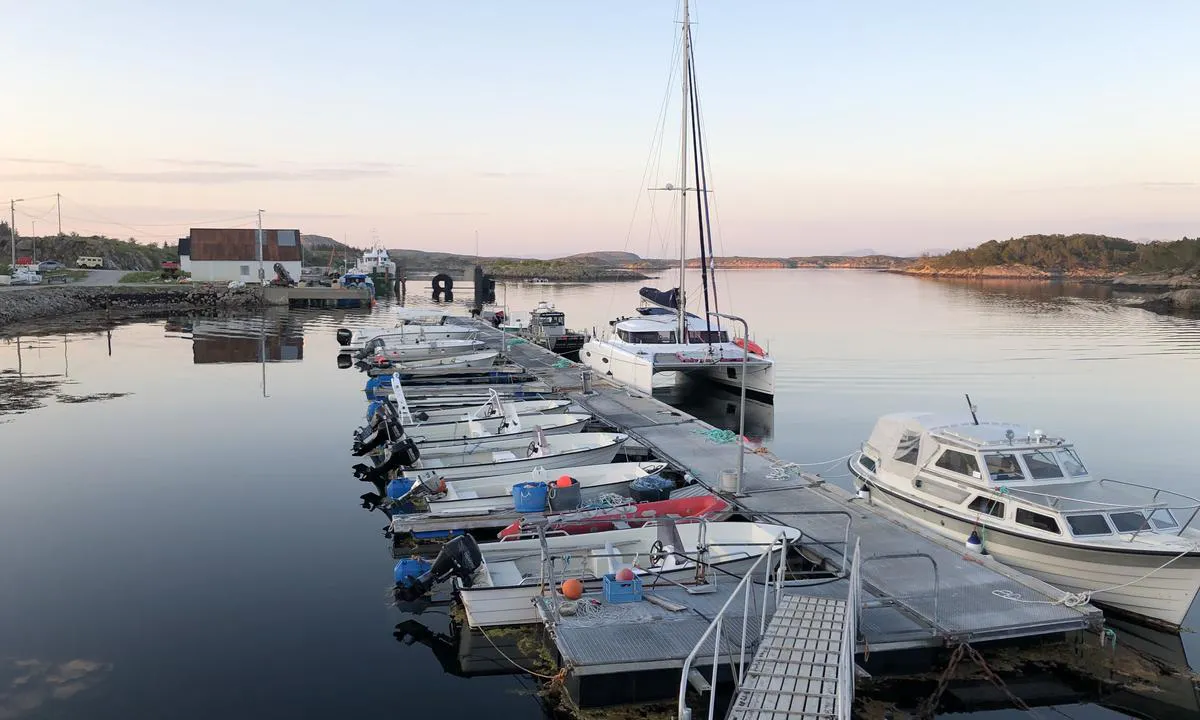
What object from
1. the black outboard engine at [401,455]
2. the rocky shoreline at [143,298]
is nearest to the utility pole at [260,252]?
the rocky shoreline at [143,298]

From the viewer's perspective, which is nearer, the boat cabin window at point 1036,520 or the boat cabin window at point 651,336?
the boat cabin window at point 1036,520

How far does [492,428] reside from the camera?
2156 centimetres

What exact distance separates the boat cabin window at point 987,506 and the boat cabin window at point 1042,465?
0.84 meters

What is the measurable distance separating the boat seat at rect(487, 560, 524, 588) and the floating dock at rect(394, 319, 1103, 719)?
5.89 feet

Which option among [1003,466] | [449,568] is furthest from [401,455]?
[1003,466]

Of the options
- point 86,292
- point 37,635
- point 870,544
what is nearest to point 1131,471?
point 870,544

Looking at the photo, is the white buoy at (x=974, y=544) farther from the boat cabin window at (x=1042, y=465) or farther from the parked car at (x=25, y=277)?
the parked car at (x=25, y=277)

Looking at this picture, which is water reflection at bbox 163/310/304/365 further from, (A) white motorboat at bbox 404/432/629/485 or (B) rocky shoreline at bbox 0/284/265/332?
(A) white motorboat at bbox 404/432/629/485

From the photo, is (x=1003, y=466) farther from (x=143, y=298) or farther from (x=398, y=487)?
(x=143, y=298)

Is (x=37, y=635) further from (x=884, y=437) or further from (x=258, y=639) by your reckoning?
(x=884, y=437)

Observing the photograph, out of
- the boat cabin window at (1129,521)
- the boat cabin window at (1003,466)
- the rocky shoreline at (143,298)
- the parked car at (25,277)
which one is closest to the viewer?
the boat cabin window at (1129,521)

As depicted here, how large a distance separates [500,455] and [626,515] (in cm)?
509

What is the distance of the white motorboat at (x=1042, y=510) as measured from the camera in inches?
480

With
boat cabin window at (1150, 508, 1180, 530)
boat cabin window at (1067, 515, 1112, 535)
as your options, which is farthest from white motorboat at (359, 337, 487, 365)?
boat cabin window at (1150, 508, 1180, 530)
